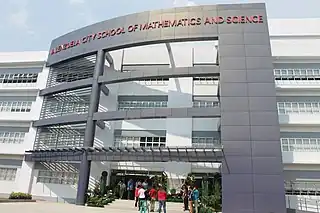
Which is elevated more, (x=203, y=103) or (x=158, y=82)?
(x=158, y=82)

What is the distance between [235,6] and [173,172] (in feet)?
43.4

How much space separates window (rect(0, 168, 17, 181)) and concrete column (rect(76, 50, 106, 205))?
809 centimetres

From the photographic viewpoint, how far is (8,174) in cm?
2230

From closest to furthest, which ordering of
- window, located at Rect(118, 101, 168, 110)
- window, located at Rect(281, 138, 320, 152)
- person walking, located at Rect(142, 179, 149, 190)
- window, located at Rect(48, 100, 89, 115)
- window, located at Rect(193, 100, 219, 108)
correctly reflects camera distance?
window, located at Rect(281, 138, 320, 152) < person walking, located at Rect(142, 179, 149, 190) < window, located at Rect(193, 100, 219, 108) < window, located at Rect(48, 100, 89, 115) < window, located at Rect(118, 101, 168, 110)

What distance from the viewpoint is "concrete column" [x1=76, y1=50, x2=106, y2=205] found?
1752cm

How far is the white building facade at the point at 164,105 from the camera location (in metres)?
18.8

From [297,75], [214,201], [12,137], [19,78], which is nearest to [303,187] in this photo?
[214,201]

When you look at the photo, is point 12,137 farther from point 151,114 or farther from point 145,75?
point 151,114

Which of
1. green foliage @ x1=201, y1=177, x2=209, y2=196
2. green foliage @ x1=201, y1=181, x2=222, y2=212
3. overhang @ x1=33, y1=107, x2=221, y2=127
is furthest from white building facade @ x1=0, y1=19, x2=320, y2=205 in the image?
green foliage @ x1=201, y1=181, x2=222, y2=212

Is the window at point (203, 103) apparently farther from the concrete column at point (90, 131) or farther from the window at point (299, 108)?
the concrete column at point (90, 131)

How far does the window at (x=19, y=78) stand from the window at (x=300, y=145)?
21666 mm

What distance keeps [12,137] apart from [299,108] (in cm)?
2361

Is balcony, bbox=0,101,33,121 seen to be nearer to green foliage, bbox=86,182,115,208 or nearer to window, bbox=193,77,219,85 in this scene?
green foliage, bbox=86,182,115,208

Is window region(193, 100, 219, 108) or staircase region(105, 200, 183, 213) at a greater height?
window region(193, 100, 219, 108)
